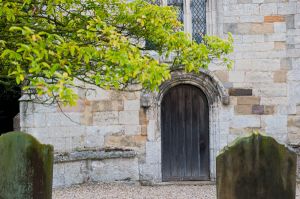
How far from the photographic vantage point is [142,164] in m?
9.28

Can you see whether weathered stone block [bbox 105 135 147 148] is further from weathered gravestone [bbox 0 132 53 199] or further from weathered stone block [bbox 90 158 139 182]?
weathered gravestone [bbox 0 132 53 199]

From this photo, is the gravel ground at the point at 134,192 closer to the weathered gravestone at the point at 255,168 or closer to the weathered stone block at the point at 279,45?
the weathered stone block at the point at 279,45

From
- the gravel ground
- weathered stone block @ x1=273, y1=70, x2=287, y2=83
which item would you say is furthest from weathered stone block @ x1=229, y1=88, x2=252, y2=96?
the gravel ground

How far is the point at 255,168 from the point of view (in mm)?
4133

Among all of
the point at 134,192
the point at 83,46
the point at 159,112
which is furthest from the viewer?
the point at 159,112

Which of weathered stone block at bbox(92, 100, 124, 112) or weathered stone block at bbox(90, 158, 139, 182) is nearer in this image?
weathered stone block at bbox(90, 158, 139, 182)

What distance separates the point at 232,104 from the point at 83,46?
5.80 metres

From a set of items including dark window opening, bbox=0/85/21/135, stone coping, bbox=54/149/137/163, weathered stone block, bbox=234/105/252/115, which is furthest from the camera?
dark window opening, bbox=0/85/21/135

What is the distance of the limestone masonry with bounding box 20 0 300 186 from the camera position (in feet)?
30.0

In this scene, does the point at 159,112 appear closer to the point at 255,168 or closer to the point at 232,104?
the point at 232,104

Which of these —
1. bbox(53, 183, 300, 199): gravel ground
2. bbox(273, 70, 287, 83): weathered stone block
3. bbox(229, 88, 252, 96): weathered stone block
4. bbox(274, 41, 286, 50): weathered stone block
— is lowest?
bbox(53, 183, 300, 199): gravel ground

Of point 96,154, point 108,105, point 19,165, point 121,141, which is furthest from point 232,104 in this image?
point 19,165

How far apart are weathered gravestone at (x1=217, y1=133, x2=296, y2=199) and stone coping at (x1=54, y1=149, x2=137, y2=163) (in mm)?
5120

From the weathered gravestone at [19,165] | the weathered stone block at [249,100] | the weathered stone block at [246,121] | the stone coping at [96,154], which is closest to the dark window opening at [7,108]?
the stone coping at [96,154]
